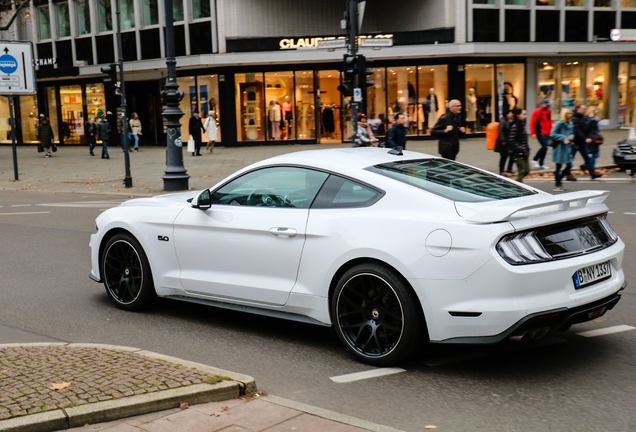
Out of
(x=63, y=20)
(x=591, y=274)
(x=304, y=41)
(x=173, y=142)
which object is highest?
(x=63, y=20)

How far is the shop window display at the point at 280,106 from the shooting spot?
1324 inches

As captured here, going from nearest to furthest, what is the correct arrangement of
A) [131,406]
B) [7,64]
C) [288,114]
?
[131,406] → [7,64] → [288,114]

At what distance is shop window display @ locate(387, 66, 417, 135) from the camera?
33125 millimetres

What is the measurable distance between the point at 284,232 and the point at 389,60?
28.9 m

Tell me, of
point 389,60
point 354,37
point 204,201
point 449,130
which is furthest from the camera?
point 389,60

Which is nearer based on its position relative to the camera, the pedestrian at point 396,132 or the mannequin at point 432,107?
the pedestrian at point 396,132

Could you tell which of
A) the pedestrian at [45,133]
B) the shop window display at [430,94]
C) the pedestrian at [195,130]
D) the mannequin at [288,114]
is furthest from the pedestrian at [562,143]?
the pedestrian at [45,133]

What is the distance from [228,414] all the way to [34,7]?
42172mm

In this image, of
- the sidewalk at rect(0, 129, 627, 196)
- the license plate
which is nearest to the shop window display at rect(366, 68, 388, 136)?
the sidewalk at rect(0, 129, 627, 196)

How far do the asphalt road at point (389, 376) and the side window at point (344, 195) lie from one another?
1085mm

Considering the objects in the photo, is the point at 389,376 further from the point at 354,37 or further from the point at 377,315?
the point at 354,37

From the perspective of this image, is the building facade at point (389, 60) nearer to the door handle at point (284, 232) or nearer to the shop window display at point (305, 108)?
the shop window display at point (305, 108)

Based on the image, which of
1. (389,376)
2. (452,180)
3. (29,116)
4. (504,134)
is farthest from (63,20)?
(389,376)

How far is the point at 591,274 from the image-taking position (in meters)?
4.60
